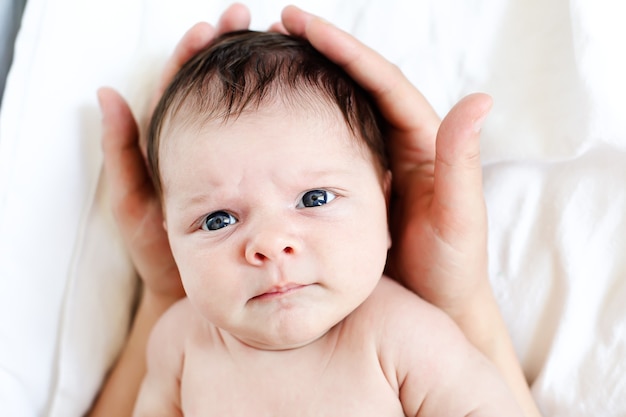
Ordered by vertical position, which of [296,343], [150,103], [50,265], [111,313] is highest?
[150,103]

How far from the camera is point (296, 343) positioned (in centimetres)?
122

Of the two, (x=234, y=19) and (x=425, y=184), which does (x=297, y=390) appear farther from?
(x=234, y=19)

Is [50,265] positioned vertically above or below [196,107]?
below

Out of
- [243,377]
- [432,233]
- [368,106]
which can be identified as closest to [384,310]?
[432,233]

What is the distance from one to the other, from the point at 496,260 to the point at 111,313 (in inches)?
32.0

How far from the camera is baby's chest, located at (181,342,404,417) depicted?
1228 mm

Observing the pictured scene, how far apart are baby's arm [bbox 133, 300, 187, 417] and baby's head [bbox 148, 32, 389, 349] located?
20 centimetres

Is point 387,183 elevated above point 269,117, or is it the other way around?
point 269,117

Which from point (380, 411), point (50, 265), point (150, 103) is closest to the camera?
point (380, 411)

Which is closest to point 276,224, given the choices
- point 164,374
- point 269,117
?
point 269,117

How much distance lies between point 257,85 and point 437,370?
56 centimetres

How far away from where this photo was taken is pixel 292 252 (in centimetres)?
114

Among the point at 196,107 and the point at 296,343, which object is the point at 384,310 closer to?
the point at 296,343

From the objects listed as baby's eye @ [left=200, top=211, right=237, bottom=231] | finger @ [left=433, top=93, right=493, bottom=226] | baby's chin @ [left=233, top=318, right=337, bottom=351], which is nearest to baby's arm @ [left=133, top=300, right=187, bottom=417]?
baby's chin @ [left=233, top=318, right=337, bottom=351]
